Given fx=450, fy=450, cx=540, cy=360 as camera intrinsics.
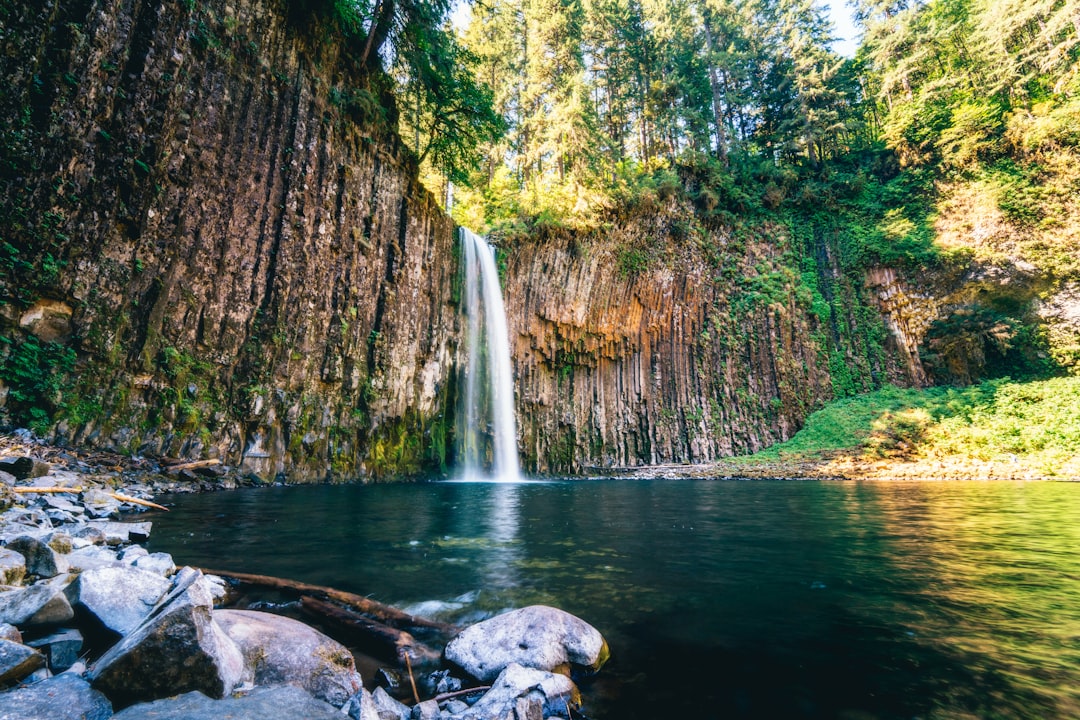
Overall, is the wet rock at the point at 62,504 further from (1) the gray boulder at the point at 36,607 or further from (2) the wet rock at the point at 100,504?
(1) the gray boulder at the point at 36,607

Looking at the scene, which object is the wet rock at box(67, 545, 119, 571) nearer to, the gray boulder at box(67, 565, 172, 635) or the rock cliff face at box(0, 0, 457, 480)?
the gray boulder at box(67, 565, 172, 635)

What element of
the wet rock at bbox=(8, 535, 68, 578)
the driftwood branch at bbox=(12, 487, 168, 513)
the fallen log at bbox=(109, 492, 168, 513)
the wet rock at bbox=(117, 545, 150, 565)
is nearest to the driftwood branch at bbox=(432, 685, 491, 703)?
the wet rock at bbox=(8, 535, 68, 578)

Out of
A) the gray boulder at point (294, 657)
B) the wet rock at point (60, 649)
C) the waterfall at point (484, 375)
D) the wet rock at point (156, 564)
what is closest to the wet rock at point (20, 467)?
the wet rock at point (156, 564)

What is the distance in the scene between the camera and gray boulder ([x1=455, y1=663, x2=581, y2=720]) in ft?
7.02

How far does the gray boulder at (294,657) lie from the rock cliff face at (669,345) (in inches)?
816

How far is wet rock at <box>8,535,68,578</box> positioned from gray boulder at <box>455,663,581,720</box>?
3.27m

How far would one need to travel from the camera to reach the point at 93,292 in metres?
10.2

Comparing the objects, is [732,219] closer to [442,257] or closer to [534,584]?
[442,257]

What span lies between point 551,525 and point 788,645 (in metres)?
5.27

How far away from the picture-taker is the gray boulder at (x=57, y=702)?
1.50 metres

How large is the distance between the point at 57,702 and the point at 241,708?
1.90 feet

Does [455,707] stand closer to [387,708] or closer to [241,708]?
[387,708]

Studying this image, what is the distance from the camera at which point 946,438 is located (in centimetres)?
1978

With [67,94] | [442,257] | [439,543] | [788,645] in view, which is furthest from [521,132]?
[788,645]
